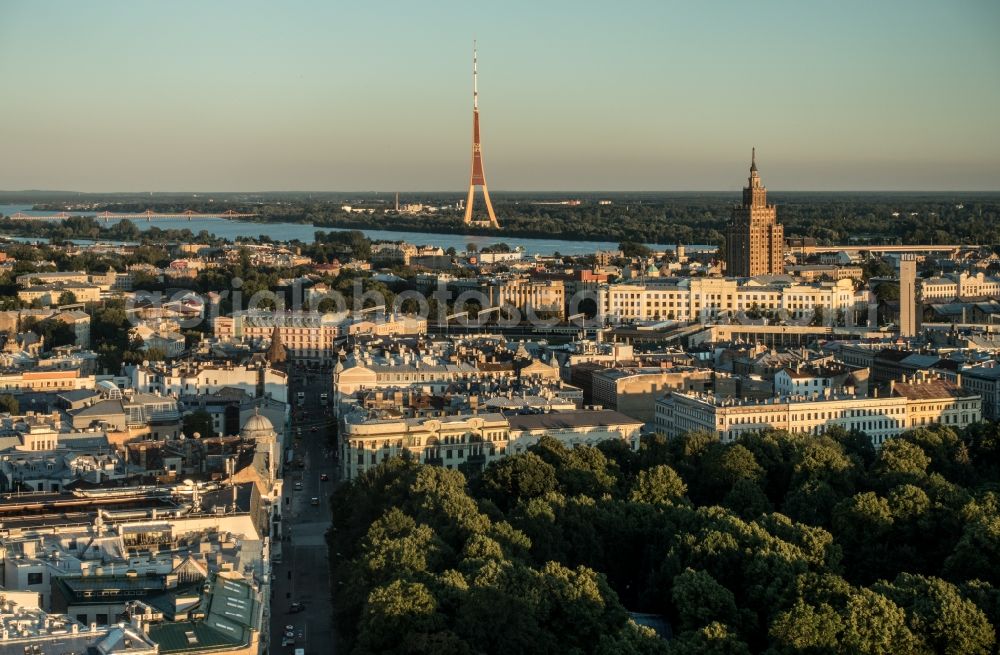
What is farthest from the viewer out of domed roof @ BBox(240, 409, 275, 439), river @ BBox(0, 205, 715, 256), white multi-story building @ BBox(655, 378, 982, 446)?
river @ BBox(0, 205, 715, 256)

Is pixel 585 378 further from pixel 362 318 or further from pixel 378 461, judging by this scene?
pixel 362 318

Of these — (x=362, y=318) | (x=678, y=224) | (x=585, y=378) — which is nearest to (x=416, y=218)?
(x=678, y=224)

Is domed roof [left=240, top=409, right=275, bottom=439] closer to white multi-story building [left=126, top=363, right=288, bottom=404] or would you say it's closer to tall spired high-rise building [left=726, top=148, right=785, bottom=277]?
white multi-story building [left=126, top=363, right=288, bottom=404]

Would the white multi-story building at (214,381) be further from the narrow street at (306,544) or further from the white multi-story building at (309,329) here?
the white multi-story building at (309,329)

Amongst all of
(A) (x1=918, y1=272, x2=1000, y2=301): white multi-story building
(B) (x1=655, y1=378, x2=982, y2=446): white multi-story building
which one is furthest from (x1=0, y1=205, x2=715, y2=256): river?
(B) (x1=655, y1=378, x2=982, y2=446): white multi-story building

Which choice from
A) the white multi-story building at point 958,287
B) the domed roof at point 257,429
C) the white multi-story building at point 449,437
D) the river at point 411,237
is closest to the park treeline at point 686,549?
the white multi-story building at point 449,437

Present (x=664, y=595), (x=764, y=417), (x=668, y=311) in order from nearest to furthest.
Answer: (x=664, y=595)
(x=764, y=417)
(x=668, y=311)

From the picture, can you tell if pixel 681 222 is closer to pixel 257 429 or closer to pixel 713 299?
pixel 713 299
